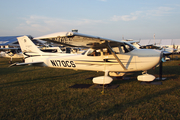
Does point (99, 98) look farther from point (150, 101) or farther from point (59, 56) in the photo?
point (59, 56)

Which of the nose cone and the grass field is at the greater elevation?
the nose cone

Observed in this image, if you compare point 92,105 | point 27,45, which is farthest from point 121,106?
point 27,45

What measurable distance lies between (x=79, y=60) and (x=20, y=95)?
10.2 ft

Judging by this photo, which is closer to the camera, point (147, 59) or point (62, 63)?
point (147, 59)

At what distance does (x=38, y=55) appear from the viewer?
328 inches

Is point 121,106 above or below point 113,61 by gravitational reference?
below

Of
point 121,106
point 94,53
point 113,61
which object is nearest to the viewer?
point 121,106

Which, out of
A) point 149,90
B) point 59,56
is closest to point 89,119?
point 149,90

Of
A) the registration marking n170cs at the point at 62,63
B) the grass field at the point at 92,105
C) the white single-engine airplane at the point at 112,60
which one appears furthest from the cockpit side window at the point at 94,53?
the grass field at the point at 92,105

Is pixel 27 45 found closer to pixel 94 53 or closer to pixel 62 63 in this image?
pixel 62 63

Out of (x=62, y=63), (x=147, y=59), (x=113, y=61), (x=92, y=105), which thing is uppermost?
(x=147, y=59)

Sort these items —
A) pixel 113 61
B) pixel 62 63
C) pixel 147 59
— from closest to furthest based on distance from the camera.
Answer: pixel 147 59
pixel 113 61
pixel 62 63

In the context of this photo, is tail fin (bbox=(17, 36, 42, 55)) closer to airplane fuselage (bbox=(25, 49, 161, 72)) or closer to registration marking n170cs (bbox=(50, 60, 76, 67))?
registration marking n170cs (bbox=(50, 60, 76, 67))

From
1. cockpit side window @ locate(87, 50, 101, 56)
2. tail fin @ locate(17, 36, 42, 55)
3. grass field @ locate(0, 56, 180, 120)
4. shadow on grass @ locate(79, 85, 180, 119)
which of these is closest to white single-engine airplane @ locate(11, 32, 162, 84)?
cockpit side window @ locate(87, 50, 101, 56)
